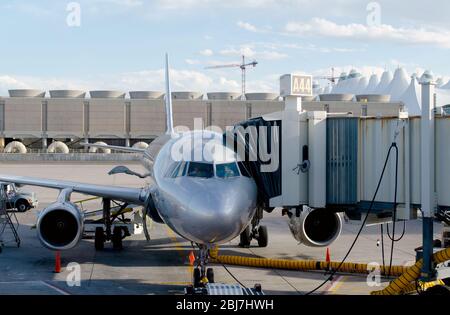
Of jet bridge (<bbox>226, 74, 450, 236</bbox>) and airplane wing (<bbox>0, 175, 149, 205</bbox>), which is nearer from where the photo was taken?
jet bridge (<bbox>226, 74, 450, 236</bbox>)

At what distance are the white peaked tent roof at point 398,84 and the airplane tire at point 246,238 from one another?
116171 millimetres

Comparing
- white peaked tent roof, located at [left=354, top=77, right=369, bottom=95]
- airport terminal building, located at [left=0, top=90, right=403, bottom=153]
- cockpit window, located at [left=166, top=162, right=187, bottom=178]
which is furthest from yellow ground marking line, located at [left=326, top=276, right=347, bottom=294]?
white peaked tent roof, located at [left=354, top=77, right=369, bottom=95]

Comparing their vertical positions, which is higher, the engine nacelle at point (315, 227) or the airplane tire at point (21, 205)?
the engine nacelle at point (315, 227)

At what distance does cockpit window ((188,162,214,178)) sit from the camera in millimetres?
14438

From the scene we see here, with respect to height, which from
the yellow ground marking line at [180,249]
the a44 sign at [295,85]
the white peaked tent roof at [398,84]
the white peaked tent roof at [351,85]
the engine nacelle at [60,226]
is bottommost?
the yellow ground marking line at [180,249]

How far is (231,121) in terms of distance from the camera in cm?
10931

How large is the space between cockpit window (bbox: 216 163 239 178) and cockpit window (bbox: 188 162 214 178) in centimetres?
16

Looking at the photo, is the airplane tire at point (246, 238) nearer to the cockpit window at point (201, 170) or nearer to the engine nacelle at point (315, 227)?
the engine nacelle at point (315, 227)

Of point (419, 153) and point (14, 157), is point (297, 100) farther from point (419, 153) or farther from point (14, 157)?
point (14, 157)

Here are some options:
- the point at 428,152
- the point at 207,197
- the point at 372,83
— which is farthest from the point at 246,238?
the point at 372,83

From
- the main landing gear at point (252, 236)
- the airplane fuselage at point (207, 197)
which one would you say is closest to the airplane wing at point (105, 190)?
the airplane fuselage at point (207, 197)

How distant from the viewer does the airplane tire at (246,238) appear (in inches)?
875

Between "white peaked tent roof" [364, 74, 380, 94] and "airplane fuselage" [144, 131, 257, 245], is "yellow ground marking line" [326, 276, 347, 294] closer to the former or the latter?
"airplane fuselage" [144, 131, 257, 245]
